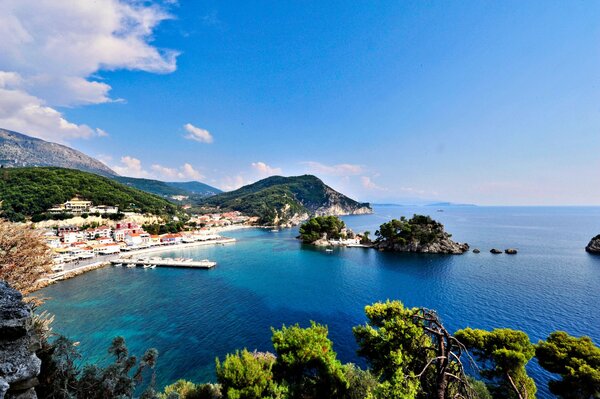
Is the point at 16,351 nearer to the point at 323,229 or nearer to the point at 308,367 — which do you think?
the point at 308,367

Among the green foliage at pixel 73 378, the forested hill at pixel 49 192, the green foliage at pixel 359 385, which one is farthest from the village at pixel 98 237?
the green foliage at pixel 359 385

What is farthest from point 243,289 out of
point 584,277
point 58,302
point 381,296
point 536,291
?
point 584,277

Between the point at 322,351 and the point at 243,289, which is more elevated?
the point at 322,351

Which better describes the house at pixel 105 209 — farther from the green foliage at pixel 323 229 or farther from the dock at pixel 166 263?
the green foliage at pixel 323 229

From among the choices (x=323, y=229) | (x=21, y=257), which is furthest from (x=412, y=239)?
(x=21, y=257)

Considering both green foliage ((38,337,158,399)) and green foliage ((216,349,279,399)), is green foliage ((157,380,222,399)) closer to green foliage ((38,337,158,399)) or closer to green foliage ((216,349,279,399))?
green foliage ((216,349,279,399))

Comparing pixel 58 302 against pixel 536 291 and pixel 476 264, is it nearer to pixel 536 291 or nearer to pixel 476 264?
pixel 536 291

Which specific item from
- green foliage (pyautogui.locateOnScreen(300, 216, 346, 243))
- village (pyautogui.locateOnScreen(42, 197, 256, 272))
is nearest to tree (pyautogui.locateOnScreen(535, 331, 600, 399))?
village (pyautogui.locateOnScreen(42, 197, 256, 272))
